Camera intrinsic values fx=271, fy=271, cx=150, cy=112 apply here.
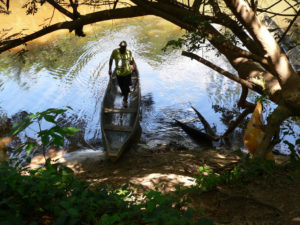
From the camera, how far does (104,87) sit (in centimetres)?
1145

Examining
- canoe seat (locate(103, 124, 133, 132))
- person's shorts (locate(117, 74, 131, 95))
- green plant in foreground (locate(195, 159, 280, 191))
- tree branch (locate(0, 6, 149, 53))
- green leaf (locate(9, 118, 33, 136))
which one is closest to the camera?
green leaf (locate(9, 118, 33, 136))

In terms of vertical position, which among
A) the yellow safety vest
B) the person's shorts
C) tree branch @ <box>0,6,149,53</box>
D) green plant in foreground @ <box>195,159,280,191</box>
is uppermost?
tree branch @ <box>0,6,149,53</box>

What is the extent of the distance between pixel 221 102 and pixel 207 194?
7068 mm

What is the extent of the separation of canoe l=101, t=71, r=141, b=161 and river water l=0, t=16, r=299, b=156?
0.76m

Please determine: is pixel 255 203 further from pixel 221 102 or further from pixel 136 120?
pixel 221 102

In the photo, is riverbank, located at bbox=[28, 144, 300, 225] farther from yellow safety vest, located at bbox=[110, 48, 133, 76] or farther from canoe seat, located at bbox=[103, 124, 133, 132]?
yellow safety vest, located at bbox=[110, 48, 133, 76]

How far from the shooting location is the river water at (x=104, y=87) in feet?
28.7

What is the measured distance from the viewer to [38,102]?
34.3ft

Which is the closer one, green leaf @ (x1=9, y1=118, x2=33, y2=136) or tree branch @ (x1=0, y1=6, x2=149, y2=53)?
green leaf @ (x1=9, y1=118, x2=33, y2=136)

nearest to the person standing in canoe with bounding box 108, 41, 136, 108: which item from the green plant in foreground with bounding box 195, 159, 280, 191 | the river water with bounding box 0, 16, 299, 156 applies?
the river water with bounding box 0, 16, 299, 156

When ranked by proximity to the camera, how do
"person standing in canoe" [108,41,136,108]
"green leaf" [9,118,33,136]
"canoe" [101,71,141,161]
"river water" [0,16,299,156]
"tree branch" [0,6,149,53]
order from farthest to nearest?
"river water" [0,16,299,156] < "person standing in canoe" [108,41,136,108] < "canoe" [101,71,141,161] < "tree branch" [0,6,149,53] < "green leaf" [9,118,33,136]

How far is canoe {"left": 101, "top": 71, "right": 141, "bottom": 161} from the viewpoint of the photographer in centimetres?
666

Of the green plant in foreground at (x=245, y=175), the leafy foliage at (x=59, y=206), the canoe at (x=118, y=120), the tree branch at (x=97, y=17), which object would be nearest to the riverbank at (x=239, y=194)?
the green plant in foreground at (x=245, y=175)

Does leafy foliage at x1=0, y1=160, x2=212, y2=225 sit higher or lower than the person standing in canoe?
lower
